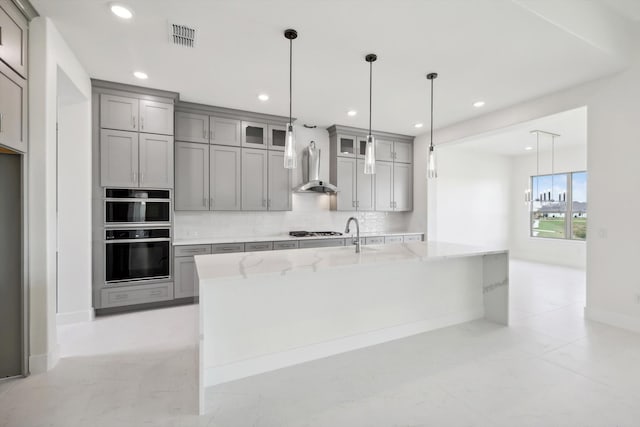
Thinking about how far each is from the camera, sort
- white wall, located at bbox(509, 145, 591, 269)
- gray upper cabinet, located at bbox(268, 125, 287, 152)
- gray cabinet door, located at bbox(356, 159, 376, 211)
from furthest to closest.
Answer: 1. white wall, located at bbox(509, 145, 591, 269)
2. gray cabinet door, located at bbox(356, 159, 376, 211)
3. gray upper cabinet, located at bbox(268, 125, 287, 152)

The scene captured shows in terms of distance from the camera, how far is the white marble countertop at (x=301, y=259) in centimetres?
198

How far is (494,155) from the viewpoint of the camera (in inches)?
315

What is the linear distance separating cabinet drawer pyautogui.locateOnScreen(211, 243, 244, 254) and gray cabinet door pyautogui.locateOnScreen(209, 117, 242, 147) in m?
1.53

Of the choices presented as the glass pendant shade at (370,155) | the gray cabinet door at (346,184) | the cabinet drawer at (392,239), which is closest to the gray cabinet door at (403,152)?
the gray cabinet door at (346,184)

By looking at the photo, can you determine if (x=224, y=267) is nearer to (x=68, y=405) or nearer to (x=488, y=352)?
(x=68, y=405)

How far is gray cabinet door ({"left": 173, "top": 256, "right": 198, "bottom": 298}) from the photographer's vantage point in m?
3.94

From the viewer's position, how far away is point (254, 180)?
4727 mm

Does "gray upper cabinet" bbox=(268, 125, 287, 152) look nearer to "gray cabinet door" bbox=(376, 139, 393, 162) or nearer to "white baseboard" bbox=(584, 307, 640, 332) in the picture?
"gray cabinet door" bbox=(376, 139, 393, 162)

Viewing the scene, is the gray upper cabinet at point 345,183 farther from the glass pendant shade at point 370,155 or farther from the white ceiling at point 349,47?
the glass pendant shade at point 370,155

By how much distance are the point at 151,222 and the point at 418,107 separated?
399cm

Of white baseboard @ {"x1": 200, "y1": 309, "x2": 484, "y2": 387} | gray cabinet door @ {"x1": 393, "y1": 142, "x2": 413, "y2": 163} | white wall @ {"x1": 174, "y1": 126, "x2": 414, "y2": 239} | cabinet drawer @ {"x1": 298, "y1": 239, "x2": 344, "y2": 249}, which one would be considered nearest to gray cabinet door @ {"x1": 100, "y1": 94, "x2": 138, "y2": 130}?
white wall @ {"x1": 174, "y1": 126, "x2": 414, "y2": 239}

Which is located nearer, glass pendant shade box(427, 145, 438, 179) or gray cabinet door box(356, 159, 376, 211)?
glass pendant shade box(427, 145, 438, 179)

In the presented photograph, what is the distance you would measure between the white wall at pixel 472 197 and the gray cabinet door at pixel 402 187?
1.12 metres

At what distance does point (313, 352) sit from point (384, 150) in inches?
169
